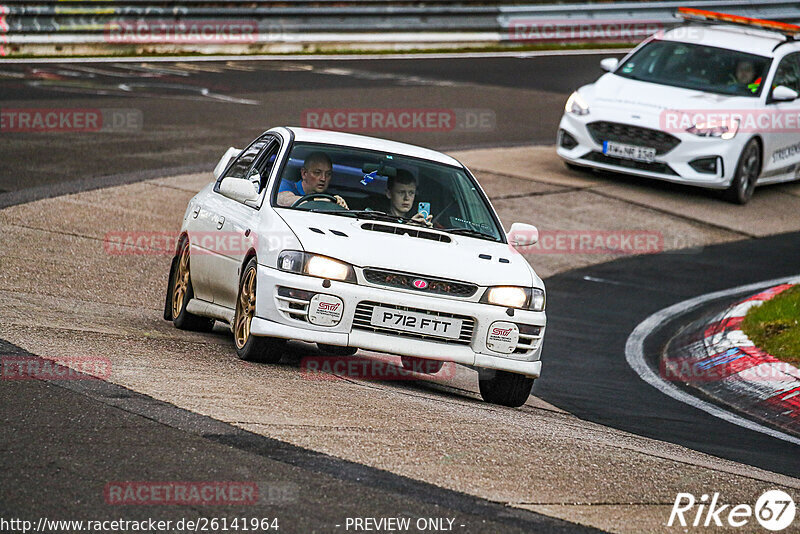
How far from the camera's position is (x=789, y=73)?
17.8 m

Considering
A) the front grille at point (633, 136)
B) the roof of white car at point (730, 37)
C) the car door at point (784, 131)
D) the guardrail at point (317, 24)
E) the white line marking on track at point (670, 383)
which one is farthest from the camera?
the guardrail at point (317, 24)

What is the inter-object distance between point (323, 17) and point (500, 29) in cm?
461

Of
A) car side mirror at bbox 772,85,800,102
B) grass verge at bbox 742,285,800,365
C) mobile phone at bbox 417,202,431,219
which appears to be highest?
mobile phone at bbox 417,202,431,219

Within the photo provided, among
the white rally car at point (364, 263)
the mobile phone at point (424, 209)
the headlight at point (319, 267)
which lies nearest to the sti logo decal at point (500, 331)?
the white rally car at point (364, 263)

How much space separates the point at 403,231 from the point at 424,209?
23.6 inches

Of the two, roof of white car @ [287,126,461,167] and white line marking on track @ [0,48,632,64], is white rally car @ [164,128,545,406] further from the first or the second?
white line marking on track @ [0,48,632,64]

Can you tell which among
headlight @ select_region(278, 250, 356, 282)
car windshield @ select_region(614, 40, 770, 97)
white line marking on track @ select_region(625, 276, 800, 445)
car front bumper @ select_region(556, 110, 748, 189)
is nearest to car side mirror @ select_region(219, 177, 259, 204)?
headlight @ select_region(278, 250, 356, 282)

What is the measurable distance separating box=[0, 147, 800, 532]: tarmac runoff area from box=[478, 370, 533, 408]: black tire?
11cm

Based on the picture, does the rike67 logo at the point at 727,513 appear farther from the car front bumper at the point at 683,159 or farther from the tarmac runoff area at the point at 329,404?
the car front bumper at the point at 683,159

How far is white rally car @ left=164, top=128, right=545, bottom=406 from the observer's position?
7.63 m

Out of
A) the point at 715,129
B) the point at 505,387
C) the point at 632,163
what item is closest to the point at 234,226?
the point at 505,387

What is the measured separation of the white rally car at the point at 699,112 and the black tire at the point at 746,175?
0.01 m

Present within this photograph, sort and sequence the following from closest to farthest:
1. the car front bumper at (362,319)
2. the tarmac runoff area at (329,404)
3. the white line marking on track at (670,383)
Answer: the tarmac runoff area at (329,404) < the car front bumper at (362,319) < the white line marking on track at (670,383)

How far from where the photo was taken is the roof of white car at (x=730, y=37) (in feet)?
58.3
